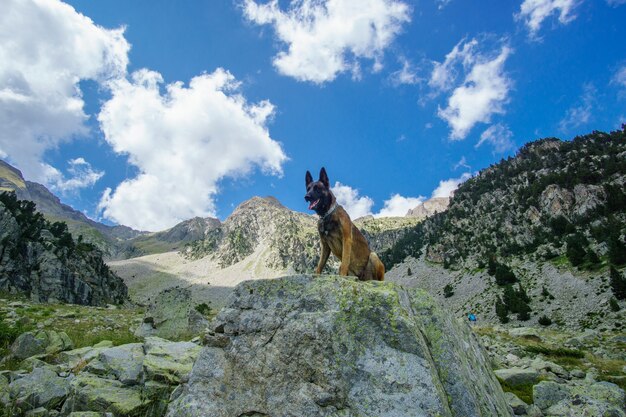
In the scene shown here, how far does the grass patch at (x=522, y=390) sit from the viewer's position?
310 inches

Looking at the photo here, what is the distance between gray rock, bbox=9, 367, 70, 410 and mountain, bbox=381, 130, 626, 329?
904 inches

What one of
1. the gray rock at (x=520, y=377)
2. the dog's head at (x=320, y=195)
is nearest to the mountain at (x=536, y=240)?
the gray rock at (x=520, y=377)

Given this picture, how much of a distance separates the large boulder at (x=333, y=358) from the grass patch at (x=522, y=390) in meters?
4.59

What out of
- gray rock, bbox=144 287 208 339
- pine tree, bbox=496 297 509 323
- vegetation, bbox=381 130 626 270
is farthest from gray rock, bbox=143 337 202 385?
vegetation, bbox=381 130 626 270

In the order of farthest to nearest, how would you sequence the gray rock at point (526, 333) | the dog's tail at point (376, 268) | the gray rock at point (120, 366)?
the gray rock at point (526, 333) < the dog's tail at point (376, 268) < the gray rock at point (120, 366)

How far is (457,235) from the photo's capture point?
11306 centimetres

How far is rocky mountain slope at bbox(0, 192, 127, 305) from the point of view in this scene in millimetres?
52062

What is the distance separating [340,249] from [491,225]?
118011 mm

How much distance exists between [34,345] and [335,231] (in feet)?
29.2

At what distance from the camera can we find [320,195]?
21.0 ft

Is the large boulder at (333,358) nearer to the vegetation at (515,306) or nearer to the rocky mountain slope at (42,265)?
the vegetation at (515,306)

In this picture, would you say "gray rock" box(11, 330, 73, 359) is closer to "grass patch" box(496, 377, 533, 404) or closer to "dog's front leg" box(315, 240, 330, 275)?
"dog's front leg" box(315, 240, 330, 275)

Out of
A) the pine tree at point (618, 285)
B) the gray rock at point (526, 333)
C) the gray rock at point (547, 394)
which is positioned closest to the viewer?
the gray rock at point (547, 394)

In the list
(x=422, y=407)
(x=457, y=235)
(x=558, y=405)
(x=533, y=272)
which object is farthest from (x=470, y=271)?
(x=422, y=407)
